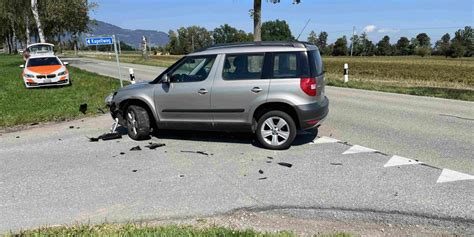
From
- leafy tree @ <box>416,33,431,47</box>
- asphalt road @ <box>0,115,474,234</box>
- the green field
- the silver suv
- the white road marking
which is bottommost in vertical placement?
asphalt road @ <box>0,115,474,234</box>

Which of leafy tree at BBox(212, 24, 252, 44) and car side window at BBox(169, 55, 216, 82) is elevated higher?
leafy tree at BBox(212, 24, 252, 44)

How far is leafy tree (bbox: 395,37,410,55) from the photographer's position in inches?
4520

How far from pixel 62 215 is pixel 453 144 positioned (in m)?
6.35

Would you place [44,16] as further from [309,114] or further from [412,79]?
[309,114]

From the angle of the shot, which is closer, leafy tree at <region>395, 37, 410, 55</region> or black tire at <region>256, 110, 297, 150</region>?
black tire at <region>256, 110, 297, 150</region>

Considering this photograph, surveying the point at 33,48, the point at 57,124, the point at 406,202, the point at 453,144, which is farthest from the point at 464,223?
the point at 33,48

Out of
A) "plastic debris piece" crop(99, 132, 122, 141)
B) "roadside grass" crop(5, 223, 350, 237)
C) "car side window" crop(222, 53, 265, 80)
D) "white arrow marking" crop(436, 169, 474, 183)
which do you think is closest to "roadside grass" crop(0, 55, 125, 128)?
"plastic debris piece" crop(99, 132, 122, 141)

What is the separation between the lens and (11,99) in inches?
539

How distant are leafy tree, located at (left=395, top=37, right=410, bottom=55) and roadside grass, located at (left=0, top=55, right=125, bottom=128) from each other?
11176 centimetres

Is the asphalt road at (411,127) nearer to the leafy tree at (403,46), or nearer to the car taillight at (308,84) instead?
the car taillight at (308,84)

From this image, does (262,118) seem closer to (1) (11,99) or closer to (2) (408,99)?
(2) (408,99)

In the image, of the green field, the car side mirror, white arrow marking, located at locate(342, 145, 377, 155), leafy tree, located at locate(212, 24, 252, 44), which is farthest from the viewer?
leafy tree, located at locate(212, 24, 252, 44)

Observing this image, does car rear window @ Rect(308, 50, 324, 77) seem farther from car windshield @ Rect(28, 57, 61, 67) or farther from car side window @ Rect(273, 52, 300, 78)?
car windshield @ Rect(28, 57, 61, 67)

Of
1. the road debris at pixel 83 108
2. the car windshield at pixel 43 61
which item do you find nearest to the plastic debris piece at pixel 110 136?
the road debris at pixel 83 108
